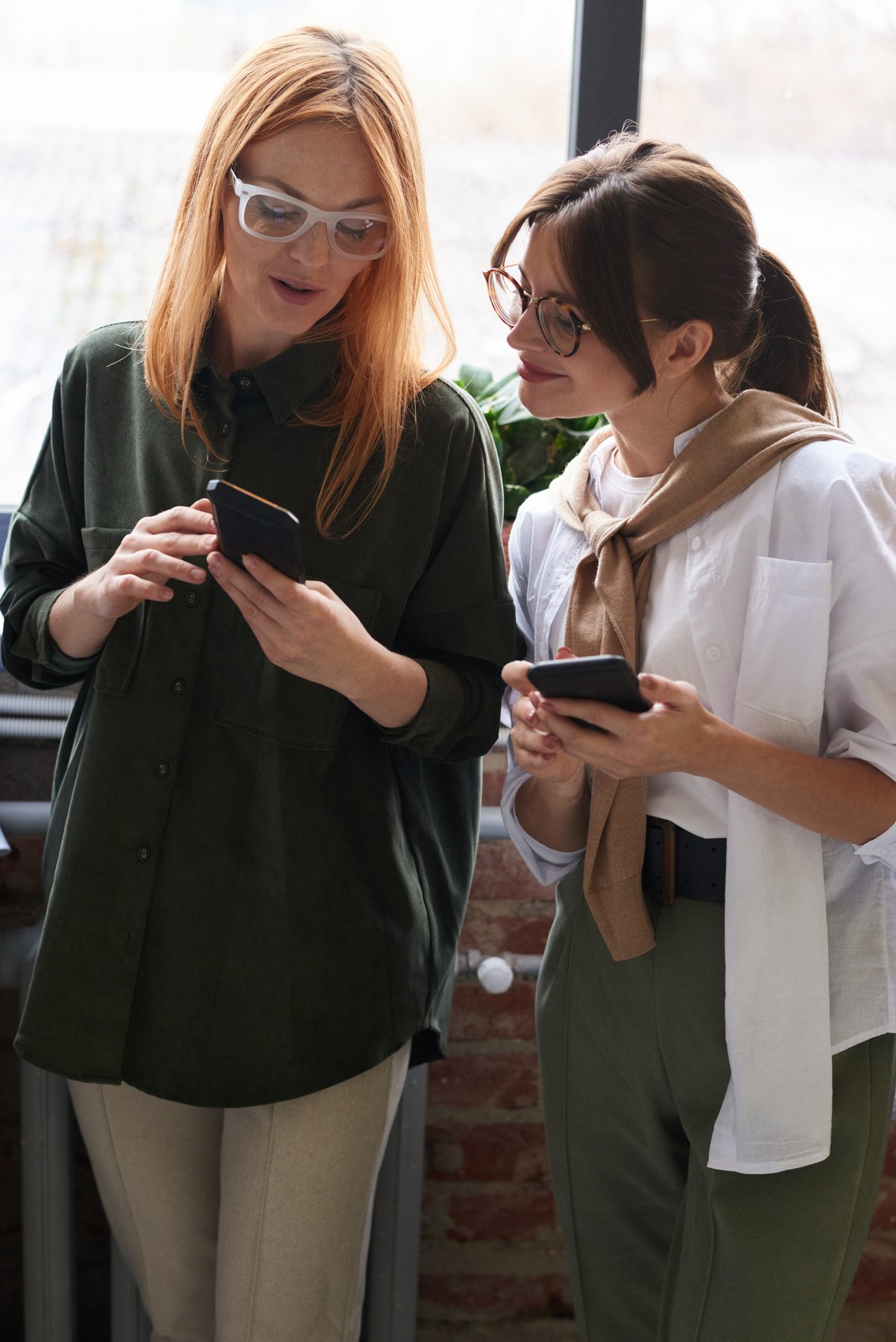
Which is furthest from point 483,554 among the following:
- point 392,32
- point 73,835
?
point 392,32

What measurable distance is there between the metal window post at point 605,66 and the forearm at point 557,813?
1148 mm

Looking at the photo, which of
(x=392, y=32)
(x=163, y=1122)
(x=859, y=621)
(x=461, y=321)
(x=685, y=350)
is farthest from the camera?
(x=461, y=321)

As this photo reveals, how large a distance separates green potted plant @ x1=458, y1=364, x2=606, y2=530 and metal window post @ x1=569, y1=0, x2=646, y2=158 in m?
0.44

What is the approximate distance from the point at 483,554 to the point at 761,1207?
66 cm

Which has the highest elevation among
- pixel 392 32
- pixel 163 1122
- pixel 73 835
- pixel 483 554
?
pixel 392 32

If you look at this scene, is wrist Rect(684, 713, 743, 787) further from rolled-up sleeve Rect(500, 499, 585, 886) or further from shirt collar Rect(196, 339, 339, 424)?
shirt collar Rect(196, 339, 339, 424)

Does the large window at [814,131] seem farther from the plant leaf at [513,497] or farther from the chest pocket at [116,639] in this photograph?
the chest pocket at [116,639]

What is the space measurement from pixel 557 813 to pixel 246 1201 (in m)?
0.49

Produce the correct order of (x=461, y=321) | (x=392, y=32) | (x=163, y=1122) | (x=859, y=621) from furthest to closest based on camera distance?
(x=461, y=321) → (x=392, y=32) → (x=163, y=1122) → (x=859, y=621)

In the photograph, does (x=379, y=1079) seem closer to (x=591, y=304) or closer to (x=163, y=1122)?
(x=163, y=1122)

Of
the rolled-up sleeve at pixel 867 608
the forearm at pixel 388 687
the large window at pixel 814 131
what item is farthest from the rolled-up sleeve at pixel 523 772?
the large window at pixel 814 131

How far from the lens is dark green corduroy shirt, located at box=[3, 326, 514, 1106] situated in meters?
1.17

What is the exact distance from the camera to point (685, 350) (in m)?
1.13

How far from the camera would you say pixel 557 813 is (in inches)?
48.6
